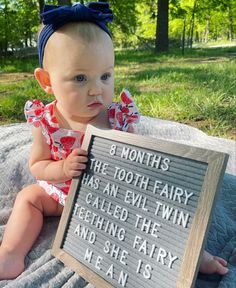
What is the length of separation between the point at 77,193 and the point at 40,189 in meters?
0.37

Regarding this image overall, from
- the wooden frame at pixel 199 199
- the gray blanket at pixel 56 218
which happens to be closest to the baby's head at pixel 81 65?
the wooden frame at pixel 199 199

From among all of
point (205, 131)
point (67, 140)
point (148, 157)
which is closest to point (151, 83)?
point (205, 131)

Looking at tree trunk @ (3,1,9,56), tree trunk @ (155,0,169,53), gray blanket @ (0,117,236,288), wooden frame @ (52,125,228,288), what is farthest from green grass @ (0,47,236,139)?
tree trunk @ (3,1,9,56)

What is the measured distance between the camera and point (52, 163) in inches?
74.9

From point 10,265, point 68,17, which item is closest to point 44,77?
point 68,17

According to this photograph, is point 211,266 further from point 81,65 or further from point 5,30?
point 5,30

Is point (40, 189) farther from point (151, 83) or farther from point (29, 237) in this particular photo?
point (151, 83)

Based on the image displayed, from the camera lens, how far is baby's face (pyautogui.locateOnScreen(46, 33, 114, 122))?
5.60 feet

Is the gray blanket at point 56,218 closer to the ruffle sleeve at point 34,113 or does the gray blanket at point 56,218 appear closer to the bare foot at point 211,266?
the bare foot at point 211,266

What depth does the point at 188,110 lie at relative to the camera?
12.8 ft

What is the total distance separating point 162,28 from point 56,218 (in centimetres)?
1310

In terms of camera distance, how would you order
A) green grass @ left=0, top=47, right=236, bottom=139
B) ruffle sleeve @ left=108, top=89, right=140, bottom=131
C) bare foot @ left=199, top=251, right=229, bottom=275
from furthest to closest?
green grass @ left=0, top=47, right=236, bottom=139
ruffle sleeve @ left=108, top=89, right=140, bottom=131
bare foot @ left=199, top=251, right=229, bottom=275

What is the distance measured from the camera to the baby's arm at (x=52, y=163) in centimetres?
172

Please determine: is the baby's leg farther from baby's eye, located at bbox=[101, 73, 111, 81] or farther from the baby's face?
baby's eye, located at bbox=[101, 73, 111, 81]
